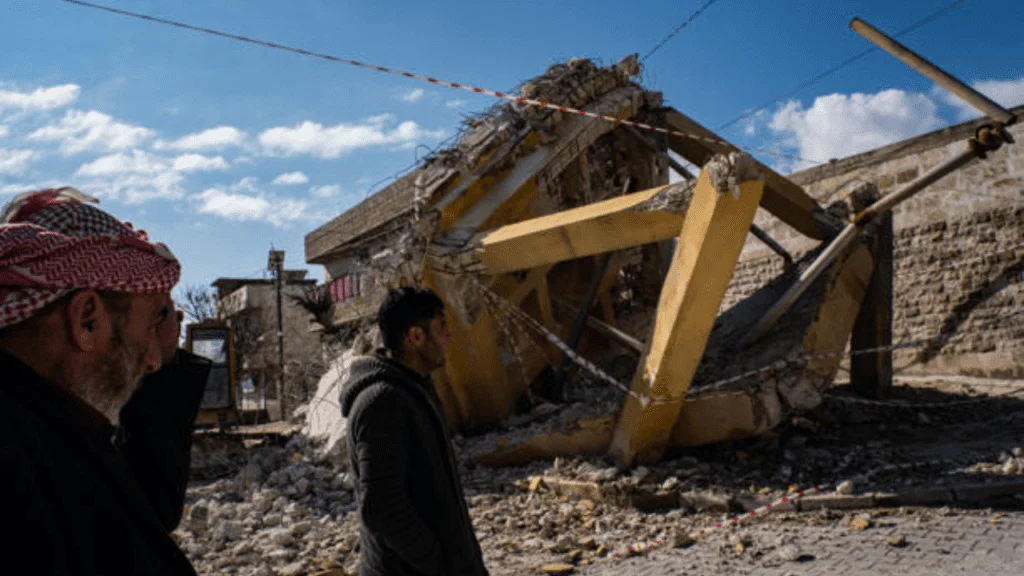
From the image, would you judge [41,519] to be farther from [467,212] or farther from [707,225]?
[467,212]

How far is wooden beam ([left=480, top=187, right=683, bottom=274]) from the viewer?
6941mm

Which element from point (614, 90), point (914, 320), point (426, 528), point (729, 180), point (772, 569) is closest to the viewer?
point (426, 528)

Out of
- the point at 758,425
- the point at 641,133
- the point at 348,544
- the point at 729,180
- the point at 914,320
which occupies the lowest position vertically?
the point at 348,544

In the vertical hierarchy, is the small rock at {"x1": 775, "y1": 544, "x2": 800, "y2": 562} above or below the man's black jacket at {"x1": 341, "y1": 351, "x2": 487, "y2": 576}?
below

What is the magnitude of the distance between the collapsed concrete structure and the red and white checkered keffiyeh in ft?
17.3

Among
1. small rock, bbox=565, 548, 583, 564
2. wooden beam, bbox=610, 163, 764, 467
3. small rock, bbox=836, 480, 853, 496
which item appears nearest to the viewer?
small rock, bbox=565, 548, 583, 564

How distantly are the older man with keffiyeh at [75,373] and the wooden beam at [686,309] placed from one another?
5.25 meters

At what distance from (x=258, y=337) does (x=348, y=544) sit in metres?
28.0

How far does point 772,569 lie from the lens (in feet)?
15.3

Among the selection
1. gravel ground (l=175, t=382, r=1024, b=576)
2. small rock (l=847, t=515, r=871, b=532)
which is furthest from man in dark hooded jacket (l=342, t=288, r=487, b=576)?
small rock (l=847, t=515, r=871, b=532)

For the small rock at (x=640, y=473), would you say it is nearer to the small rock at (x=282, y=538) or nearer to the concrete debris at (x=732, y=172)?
the concrete debris at (x=732, y=172)

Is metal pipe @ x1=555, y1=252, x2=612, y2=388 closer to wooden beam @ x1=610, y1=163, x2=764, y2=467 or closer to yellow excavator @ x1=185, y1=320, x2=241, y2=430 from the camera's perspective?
wooden beam @ x1=610, y1=163, x2=764, y2=467

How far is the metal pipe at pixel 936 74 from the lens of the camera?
307 inches

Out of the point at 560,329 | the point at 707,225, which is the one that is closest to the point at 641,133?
the point at 560,329
